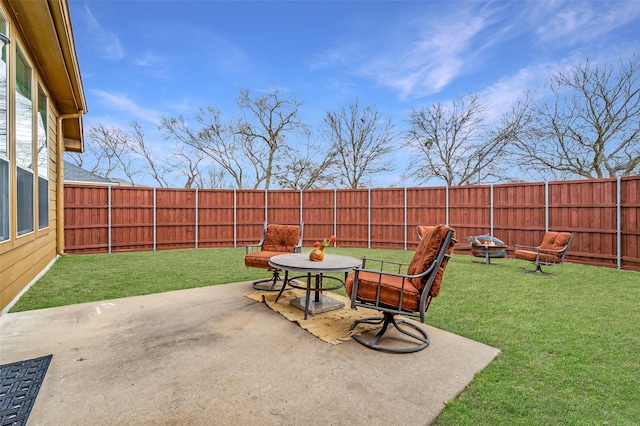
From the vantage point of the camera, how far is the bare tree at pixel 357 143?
17781 millimetres

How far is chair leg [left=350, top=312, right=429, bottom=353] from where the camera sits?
2.49 meters

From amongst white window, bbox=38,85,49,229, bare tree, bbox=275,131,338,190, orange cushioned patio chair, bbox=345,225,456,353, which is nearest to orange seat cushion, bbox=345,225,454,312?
orange cushioned patio chair, bbox=345,225,456,353

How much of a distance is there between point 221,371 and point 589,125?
17063 millimetres

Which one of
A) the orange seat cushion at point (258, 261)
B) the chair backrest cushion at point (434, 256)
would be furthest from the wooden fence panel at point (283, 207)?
the chair backrest cushion at point (434, 256)

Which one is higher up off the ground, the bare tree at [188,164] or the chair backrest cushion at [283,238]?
the bare tree at [188,164]

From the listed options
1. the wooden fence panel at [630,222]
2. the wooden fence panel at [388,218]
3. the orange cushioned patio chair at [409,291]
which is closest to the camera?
the orange cushioned patio chair at [409,291]

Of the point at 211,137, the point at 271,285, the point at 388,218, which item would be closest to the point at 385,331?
the point at 271,285

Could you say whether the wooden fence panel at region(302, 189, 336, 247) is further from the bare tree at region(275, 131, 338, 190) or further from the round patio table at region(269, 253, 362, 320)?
the bare tree at region(275, 131, 338, 190)

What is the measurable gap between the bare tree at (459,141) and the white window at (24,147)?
52.3 ft

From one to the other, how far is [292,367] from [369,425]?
0.74 meters

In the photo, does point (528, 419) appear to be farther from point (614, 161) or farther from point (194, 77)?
point (614, 161)

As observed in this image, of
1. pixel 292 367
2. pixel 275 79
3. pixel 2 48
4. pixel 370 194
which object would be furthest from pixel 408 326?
pixel 275 79

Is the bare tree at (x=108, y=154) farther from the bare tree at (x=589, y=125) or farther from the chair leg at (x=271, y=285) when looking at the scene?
the bare tree at (x=589, y=125)

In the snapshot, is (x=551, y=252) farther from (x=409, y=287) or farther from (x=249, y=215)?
(x=249, y=215)
